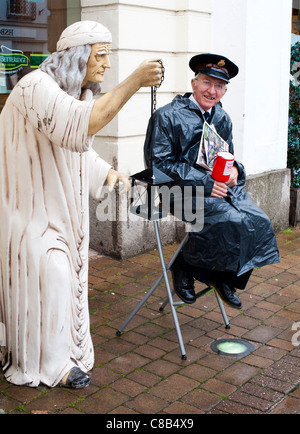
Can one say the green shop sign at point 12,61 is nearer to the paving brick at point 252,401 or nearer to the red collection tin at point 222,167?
the red collection tin at point 222,167

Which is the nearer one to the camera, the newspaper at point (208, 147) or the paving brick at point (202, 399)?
the paving brick at point (202, 399)

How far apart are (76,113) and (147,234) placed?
353cm

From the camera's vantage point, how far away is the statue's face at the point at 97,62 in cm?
362

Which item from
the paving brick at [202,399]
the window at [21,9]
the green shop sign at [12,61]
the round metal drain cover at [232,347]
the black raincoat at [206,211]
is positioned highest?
the window at [21,9]

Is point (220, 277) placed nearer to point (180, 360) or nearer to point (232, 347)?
point (232, 347)

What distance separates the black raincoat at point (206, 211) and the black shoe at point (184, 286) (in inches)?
13.3

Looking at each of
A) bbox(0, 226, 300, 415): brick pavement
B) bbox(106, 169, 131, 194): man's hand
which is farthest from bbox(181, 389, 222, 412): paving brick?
bbox(106, 169, 131, 194): man's hand

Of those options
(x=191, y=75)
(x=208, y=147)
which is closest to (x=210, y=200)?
(x=208, y=147)

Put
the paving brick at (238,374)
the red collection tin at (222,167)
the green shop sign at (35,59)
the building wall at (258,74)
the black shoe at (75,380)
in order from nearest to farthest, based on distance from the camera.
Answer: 1. the black shoe at (75,380)
2. the paving brick at (238,374)
3. the red collection tin at (222,167)
4. the green shop sign at (35,59)
5. the building wall at (258,74)

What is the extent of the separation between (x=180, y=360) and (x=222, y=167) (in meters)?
1.30

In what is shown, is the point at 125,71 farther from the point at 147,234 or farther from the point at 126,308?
the point at 126,308

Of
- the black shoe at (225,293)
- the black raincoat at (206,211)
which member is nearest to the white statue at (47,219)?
the black raincoat at (206,211)

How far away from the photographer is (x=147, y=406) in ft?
12.5

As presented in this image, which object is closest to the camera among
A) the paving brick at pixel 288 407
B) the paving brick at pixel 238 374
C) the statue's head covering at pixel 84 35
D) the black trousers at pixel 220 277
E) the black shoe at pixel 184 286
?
the statue's head covering at pixel 84 35
